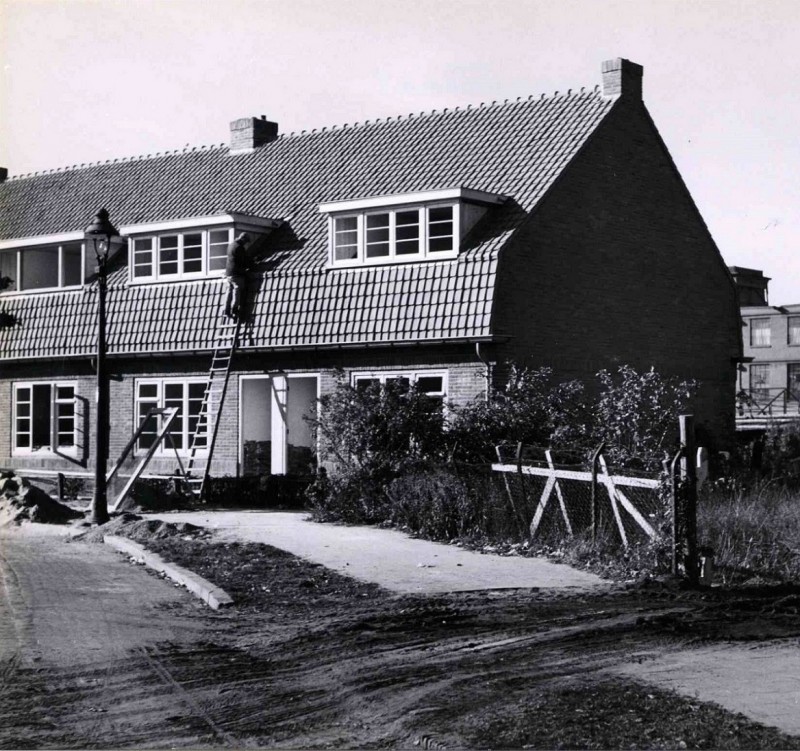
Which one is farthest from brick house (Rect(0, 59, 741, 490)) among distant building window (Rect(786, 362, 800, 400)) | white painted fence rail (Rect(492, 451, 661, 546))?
distant building window (Rect(786, 362, 800, 400))

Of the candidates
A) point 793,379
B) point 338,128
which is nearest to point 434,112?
point 338,128

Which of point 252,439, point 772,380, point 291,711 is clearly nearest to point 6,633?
point 291,711

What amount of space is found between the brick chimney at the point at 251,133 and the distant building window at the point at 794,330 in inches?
1707

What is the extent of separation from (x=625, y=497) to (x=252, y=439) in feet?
46.9

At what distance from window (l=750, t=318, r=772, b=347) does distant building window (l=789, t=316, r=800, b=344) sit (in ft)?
3.81

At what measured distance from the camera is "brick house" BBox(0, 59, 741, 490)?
81.3 feet

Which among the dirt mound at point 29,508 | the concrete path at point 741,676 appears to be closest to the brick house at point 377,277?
the dirt mound at point 29,508

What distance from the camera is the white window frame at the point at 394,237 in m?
24.7

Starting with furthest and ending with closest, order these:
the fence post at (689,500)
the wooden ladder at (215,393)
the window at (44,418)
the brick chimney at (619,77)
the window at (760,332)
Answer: the window at (760,332) → the window at (44,418) → the brick chimney at (619,77) → the wooden ladder at (215,393) → the fence post at (689,500)

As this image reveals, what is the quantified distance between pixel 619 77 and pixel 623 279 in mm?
4424

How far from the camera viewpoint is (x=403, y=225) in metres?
25.7

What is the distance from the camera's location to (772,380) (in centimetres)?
6919

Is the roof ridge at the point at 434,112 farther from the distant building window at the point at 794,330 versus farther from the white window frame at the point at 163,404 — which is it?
the distant building window at the point at 794,330

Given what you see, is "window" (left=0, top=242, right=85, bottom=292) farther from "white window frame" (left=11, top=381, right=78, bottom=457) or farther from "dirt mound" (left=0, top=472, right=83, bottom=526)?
"dirt mound" (left=0, top=472, right=83, bottom=526)
